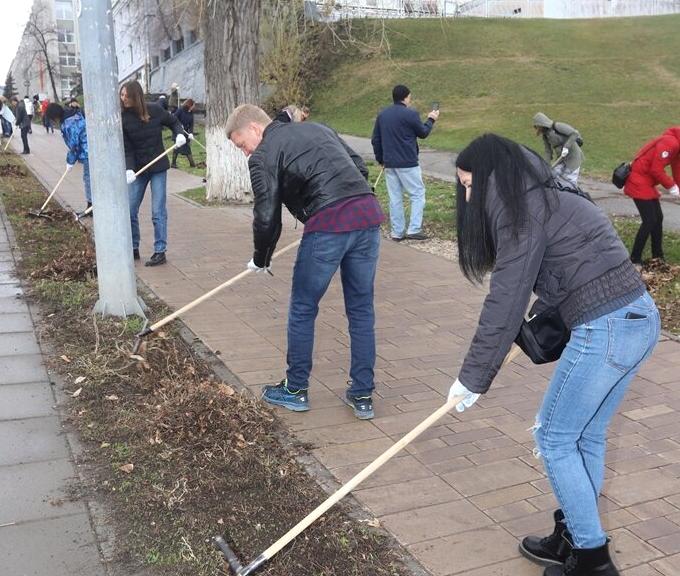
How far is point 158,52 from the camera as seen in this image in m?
52.6

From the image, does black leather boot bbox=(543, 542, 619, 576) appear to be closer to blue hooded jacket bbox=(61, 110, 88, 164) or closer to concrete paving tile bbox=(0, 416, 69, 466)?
concrete paving tile bbox=(0, 416, 69, 466)

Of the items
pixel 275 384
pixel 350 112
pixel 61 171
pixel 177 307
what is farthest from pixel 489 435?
pixel 350 112

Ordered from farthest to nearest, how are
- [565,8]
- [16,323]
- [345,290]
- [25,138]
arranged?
[565,8] < [25,138] < [16,323] < [345,290]

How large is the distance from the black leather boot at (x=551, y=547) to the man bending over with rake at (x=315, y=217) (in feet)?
4.65

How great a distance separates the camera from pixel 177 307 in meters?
6.33

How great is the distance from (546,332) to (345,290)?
1770 mm

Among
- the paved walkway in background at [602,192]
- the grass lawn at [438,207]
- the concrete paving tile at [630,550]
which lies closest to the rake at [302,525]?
the concrete paving tile at [630,550]

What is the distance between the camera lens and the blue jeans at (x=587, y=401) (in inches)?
97.7

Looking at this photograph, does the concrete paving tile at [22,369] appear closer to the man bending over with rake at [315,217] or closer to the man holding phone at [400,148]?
the man bending over with rake at [315,217]

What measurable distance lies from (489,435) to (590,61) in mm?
33383

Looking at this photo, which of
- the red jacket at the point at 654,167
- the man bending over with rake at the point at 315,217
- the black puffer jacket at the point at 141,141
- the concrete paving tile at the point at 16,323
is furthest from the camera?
the black puffer jacket at the point at 141,141

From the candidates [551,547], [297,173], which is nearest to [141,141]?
[297,173]

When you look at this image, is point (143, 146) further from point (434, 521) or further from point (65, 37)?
point (65, 37)

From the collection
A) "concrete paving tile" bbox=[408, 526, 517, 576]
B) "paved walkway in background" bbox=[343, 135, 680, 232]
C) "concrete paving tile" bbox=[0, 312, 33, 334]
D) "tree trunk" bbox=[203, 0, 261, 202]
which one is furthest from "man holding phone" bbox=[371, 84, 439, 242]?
"concrete paving tile" bbox=[408, 526, 517, 576]
